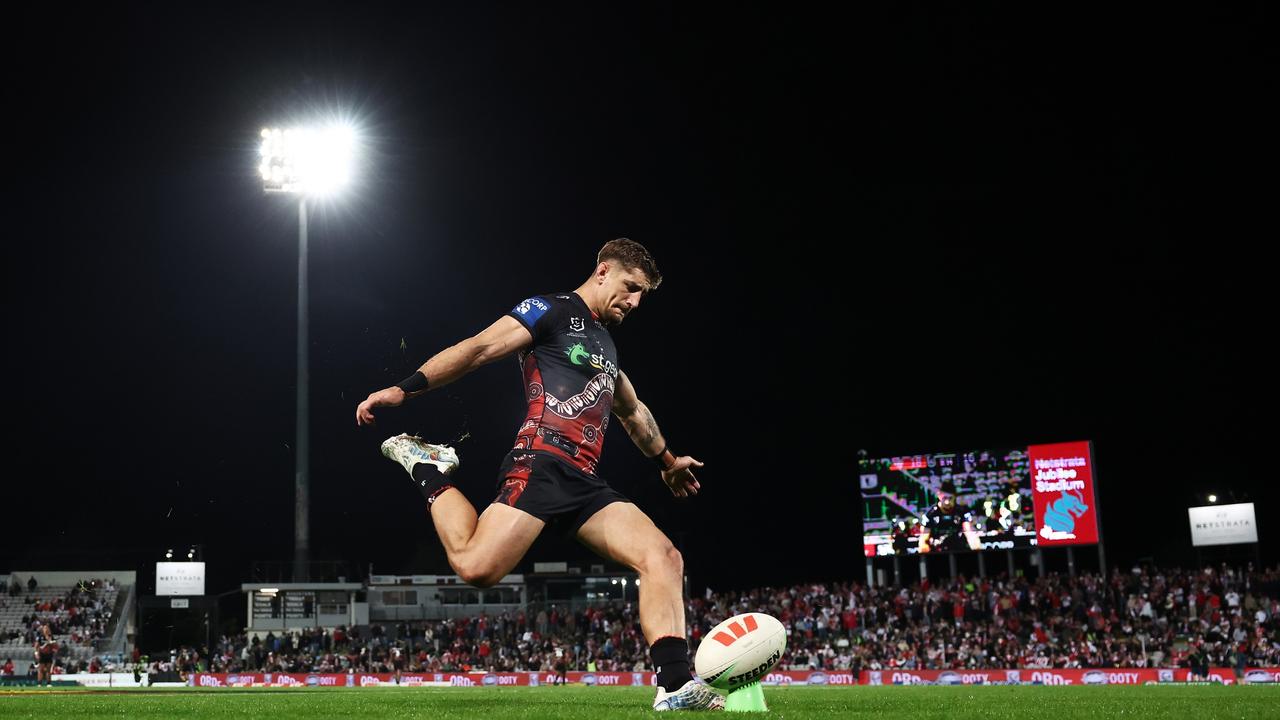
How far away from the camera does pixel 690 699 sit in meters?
5.92

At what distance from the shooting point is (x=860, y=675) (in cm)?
3372

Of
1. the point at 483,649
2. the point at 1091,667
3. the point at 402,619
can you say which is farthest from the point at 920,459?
the point at 402,619

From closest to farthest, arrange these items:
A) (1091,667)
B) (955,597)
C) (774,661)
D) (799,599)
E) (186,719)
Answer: (774,661)
(186,719)
(1091,667)
(955,597)
(799,599)

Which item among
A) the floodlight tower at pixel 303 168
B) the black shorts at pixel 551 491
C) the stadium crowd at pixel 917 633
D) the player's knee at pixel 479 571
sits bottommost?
the stadium crowd at pixel 917 633

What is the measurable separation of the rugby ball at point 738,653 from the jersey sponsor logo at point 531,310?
6.56ft

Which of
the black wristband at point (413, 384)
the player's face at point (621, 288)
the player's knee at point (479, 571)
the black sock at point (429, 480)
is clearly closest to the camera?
the black wristband at point (413, 384)

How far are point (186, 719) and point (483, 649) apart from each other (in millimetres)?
36377

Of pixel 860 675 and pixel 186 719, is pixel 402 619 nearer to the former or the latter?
pixel 860 675

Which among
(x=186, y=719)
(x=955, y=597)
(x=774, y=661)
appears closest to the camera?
(x=774, y=661)

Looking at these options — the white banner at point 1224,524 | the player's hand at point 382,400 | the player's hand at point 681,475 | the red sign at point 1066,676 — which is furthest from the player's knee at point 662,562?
the white banner at point 1224,524

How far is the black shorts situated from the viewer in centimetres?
653

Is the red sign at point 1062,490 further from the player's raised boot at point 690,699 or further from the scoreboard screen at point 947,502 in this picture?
the player's raised boot at point 690,699

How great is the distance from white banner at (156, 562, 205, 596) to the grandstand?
2.42m

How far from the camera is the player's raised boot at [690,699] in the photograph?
5.92 m
